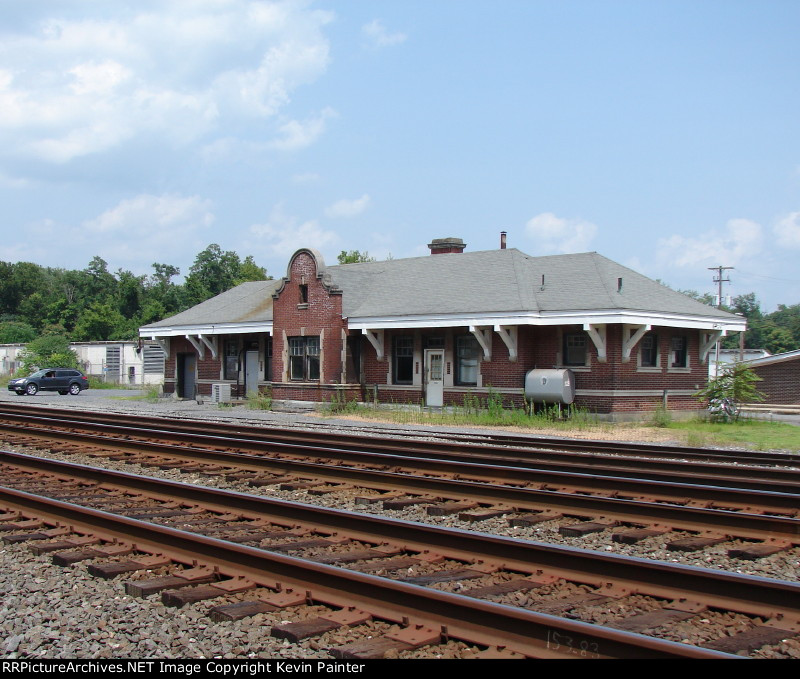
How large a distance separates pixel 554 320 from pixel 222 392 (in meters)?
13.8

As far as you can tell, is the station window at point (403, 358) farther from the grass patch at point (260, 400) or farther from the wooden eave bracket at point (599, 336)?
the wooden eave bracket at point (599, 336)

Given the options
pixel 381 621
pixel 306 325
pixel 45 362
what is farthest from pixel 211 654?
pixel 45 362

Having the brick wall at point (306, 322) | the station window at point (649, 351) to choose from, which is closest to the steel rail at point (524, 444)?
the station window at point (649, 351)

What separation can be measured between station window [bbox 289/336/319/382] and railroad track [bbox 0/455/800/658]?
20472 mm

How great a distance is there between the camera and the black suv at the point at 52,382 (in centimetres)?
4378

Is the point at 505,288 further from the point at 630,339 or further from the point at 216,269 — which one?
the point at 216,269

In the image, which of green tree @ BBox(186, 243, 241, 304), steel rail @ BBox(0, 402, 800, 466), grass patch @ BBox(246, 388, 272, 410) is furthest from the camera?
green tree @ BBox(186, 243, 241, 304)

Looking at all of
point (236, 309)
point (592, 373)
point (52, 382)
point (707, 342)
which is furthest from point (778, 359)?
point (52, 382)

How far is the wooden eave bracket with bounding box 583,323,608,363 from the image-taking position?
23694mm

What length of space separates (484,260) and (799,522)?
74.9ft

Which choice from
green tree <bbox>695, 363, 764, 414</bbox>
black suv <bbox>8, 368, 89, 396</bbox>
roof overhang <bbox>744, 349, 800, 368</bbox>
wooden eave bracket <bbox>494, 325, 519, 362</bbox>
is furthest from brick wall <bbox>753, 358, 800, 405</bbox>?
black suv <bbox>8, 368, 89, 396</bbox>

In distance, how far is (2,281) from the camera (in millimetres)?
99250

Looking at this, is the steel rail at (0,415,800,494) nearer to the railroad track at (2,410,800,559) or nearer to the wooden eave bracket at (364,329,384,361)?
the railroad track at (2,410,800,559)

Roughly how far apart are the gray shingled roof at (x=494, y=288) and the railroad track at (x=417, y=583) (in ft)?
56.1
